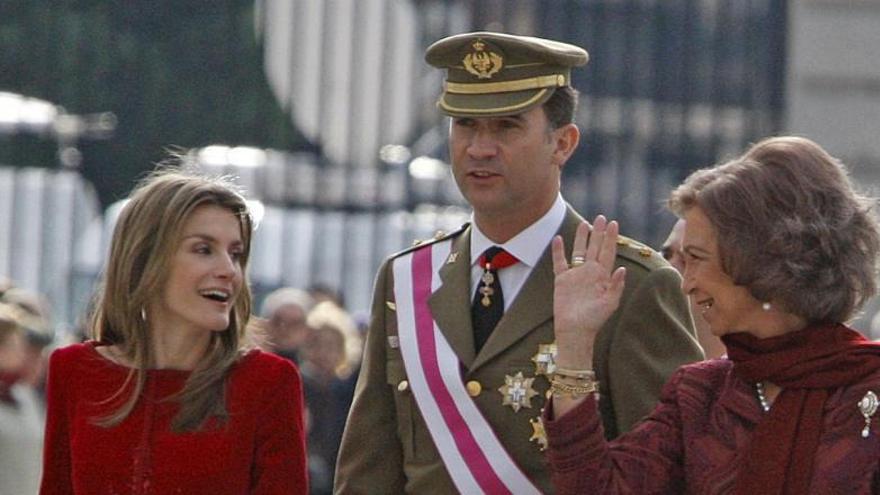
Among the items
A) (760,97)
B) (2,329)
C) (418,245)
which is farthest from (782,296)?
(760,97)

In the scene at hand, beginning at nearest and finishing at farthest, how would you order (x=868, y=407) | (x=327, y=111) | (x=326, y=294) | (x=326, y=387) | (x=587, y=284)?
(x=868, y=407), (x=587, y=284), (x=326, y=387), (x=326, y=294), (x=327, y=111)

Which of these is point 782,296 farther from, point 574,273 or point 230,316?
point 230,316

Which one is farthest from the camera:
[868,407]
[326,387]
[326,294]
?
[326,294]

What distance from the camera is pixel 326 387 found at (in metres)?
9.73

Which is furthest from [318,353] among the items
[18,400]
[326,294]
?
[18,400]

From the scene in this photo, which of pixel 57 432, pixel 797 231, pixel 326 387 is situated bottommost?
pixel 326 387

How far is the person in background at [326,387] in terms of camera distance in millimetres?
9680

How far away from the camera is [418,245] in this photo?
4707 millimetres

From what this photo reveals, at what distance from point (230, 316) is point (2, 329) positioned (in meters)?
2.52

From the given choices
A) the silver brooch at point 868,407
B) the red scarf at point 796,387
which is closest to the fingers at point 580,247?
the red scarf at point 796,387

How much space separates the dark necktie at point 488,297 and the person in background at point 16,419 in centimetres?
231

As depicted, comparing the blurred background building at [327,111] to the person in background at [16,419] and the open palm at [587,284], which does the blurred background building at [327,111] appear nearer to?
the person in background at [16,419]

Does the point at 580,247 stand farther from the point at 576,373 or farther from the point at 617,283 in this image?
the point at 576,373

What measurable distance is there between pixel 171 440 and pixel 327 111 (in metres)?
7.57
